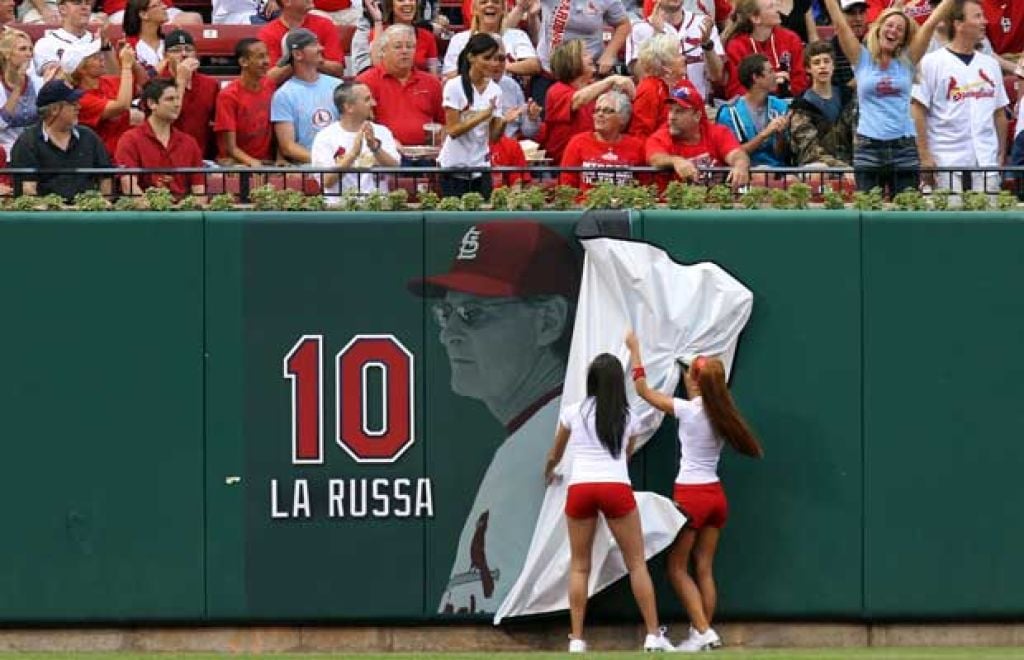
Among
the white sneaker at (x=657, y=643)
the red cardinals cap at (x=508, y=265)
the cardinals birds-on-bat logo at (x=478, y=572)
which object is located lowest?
the white sneaker at (x=657, y=643)

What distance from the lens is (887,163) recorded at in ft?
44.5

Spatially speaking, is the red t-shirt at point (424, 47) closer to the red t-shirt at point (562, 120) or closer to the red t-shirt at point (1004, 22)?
the red t-shirt at point (562, 120)

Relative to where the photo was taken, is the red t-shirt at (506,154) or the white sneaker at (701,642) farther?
the red t-shirt at (506,154)

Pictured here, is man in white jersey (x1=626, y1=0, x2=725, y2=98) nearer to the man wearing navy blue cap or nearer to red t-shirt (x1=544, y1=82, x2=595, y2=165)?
red t-shirt (x1=544, y1=82, x2=595, y2=165)

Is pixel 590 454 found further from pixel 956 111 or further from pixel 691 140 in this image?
pixel 956 111

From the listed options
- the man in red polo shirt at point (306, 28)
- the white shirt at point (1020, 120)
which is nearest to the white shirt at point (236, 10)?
the man in red polo shirt at point (306, 28)

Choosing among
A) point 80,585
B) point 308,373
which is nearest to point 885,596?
point 308,373

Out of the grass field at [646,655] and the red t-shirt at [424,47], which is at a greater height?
the red t-shirt at [424,47]

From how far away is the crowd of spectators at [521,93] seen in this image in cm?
1343

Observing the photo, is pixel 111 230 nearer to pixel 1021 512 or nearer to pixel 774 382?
pixel 774 382

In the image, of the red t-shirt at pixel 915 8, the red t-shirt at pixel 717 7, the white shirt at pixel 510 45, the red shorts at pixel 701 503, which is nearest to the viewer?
the red shorts at pixel 701 503

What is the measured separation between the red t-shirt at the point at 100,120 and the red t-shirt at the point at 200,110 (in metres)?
0.42

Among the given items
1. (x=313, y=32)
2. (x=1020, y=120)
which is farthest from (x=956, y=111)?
(x=313, y=32)

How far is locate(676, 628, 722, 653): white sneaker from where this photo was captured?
12250 mm
